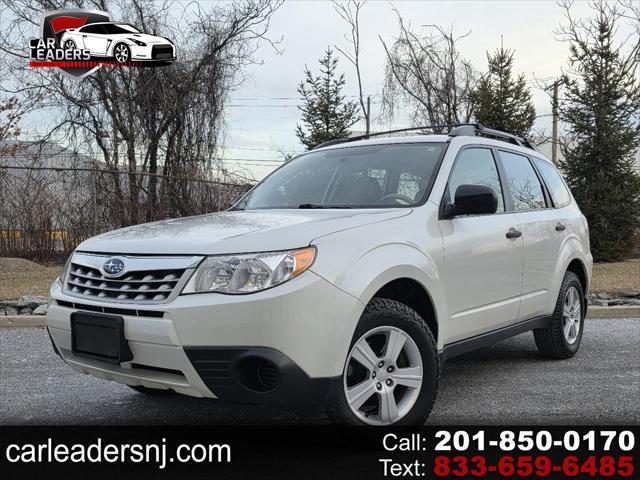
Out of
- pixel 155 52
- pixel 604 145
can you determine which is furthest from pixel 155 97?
pixel 604 145

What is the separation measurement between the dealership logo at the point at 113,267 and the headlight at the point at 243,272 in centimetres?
43

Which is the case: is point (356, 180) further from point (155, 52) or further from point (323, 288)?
point (155, 52)

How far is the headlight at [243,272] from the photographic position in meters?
2.92

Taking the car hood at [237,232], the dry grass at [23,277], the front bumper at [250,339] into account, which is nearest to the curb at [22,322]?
the dry grass at [23,277]

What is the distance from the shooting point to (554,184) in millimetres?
5719

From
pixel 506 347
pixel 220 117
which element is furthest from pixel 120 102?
pixel 506 347

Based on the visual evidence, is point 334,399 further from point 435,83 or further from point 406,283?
point 435,83

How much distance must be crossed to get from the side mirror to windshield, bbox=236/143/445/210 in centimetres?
20

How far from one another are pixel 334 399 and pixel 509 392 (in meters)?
2.00

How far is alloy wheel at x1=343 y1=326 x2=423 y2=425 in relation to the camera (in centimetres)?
323

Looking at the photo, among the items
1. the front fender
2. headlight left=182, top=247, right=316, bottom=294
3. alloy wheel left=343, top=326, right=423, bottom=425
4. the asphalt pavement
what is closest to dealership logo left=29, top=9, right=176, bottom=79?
the asphalt pavement

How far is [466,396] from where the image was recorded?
14.6 feet

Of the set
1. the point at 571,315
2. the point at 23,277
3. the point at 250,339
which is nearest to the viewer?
the point at 250,339

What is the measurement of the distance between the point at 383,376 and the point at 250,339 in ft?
2.77
